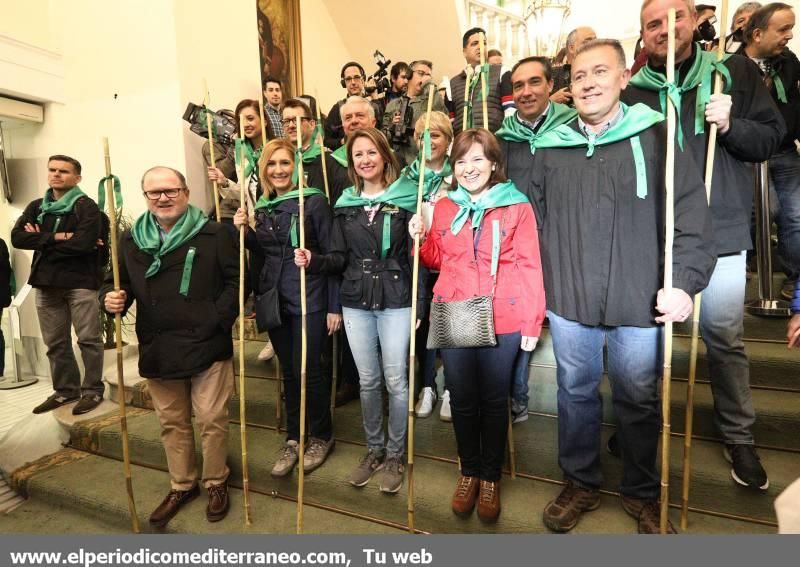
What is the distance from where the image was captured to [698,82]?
1.65m

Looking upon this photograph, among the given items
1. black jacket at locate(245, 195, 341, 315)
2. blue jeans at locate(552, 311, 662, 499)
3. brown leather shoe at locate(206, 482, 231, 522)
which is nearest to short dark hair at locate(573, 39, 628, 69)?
blue jeans at locate(552, 311, 662, 499)

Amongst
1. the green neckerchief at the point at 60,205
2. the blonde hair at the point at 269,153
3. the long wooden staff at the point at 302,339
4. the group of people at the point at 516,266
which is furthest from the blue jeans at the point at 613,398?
the green neckerchief at the point at 60,205

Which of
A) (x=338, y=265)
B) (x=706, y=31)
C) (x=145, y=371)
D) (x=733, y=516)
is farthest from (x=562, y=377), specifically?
(x=706, y=31)

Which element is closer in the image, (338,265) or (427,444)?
(338,265)

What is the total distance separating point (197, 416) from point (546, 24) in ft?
23.2

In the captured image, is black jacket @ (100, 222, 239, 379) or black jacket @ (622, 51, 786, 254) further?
black jacket @ (100, 222, 239, 379)

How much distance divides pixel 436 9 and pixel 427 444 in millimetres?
5690

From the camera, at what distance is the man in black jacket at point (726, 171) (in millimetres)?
1641

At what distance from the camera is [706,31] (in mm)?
2354

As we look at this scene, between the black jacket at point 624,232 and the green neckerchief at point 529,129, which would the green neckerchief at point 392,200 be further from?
the black jacket at point 624,232

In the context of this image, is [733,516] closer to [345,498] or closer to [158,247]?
[345,498]

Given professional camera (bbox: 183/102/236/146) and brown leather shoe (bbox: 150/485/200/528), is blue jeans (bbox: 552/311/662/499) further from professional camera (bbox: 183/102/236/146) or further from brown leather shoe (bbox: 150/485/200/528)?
professional camera (bbox: 183/102/236/146)

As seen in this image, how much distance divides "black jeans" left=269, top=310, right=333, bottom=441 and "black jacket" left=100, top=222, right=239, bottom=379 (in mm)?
265

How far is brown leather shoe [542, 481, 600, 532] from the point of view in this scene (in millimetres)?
1642
